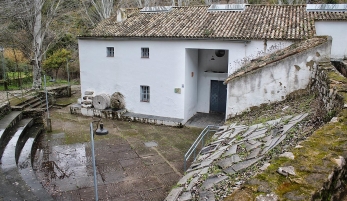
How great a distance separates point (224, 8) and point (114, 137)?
9.70 meters

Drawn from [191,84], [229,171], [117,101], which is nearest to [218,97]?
[191,84]

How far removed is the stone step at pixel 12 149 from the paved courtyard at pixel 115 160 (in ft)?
3.18

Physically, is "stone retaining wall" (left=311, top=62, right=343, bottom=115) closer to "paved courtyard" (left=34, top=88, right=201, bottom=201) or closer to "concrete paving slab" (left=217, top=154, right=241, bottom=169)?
"concrete paving slab" (left=217, top=154, right=241, bottom=169)

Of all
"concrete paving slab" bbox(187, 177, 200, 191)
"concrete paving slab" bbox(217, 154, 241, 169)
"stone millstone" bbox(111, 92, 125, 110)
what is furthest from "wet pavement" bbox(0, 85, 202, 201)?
"concrete paving slab" bbox(217, 154, 241, 169)

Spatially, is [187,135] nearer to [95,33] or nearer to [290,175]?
[95,33]

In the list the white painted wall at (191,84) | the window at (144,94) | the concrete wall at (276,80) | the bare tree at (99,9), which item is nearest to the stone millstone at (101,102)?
the window at (144,94)

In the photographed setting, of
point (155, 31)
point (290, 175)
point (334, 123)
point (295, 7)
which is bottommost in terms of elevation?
point (290, 175)

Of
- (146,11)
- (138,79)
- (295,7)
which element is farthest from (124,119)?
(295,7)

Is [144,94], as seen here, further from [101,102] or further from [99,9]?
[99,9]

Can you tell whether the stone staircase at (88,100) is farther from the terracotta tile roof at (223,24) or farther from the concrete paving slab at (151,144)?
the concrete paving slab at (151,144)

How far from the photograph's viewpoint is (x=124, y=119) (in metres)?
16.6

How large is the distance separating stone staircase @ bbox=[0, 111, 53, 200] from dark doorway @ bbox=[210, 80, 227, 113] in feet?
32.2

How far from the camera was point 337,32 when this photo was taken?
14.0 meters

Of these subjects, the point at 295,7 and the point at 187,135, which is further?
the point at 295,7
